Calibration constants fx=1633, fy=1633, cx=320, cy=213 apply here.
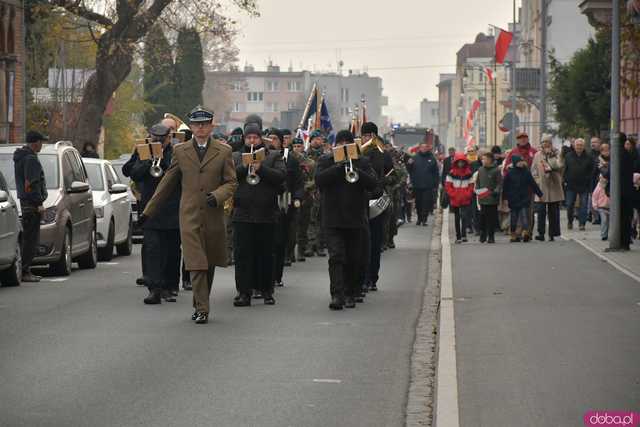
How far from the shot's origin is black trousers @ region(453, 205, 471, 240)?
27.5 meters

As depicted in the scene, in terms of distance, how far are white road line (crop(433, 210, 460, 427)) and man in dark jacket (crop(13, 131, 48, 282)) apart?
467 cm

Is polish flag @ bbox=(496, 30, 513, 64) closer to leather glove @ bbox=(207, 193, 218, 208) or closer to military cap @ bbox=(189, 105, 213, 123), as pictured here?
military cap @ bbox=(189, 105, 213, 123)

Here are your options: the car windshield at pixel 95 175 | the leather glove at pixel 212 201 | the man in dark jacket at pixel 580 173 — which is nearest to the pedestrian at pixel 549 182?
the man in dark jacket at pixel 580 173

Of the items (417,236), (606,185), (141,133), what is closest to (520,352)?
(606,185)

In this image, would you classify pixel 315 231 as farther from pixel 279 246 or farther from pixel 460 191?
pixel 279 246

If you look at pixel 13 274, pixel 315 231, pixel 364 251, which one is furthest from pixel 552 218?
pixel 364 251

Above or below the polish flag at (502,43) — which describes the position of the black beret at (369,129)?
below

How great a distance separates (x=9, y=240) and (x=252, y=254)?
3.33m

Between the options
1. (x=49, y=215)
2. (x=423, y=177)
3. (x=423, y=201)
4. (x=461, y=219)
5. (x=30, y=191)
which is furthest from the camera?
(x=423, y=201)

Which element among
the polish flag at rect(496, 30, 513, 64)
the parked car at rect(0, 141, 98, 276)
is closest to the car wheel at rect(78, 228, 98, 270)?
the parked car at rect(0, 141, 98, 276)

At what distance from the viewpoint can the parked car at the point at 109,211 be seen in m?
23.0

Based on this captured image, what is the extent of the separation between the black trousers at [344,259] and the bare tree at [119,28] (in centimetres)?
2615

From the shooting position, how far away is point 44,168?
20125 mm

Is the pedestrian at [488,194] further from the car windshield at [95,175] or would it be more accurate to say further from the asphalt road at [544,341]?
the car windshield at [95,175]
